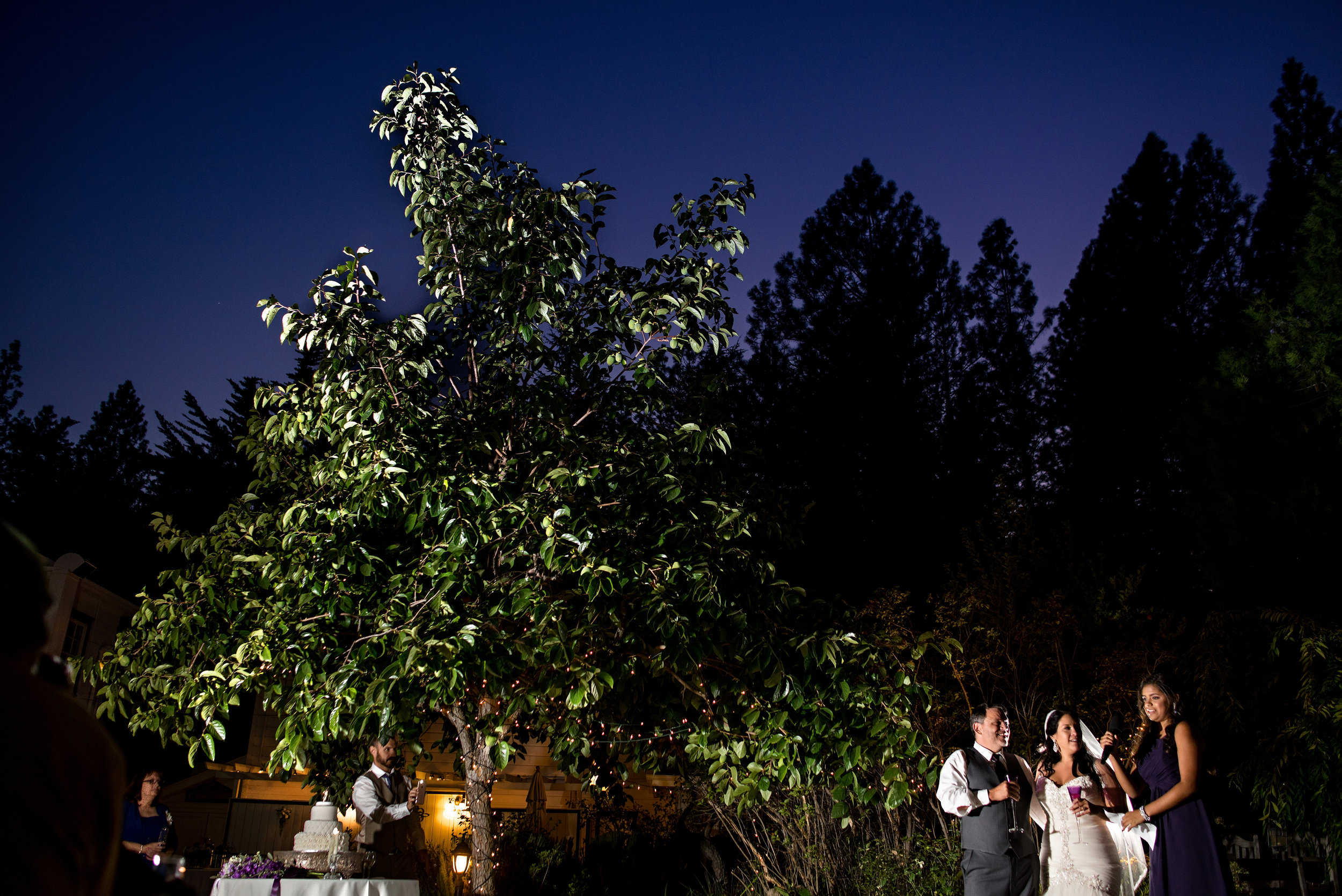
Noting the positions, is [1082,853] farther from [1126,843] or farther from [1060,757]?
[1060,757]

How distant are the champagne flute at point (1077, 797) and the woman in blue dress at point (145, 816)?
5242mm

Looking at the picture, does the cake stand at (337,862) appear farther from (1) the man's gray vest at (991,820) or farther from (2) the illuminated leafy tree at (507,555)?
(1) the man's gray vest at (991,820)

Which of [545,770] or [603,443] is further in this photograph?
[545,770]

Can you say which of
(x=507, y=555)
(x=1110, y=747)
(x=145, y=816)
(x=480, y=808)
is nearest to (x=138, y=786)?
(x=145, y=816)

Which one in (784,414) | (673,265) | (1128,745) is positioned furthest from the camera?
(784,414)

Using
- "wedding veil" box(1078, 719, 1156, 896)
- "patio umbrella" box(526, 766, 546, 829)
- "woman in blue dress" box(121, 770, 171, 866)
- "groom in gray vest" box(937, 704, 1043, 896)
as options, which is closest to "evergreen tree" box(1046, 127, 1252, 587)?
"patio umbrella" box(526, 766, 546, 829)

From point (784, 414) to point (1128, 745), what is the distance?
10061 mm

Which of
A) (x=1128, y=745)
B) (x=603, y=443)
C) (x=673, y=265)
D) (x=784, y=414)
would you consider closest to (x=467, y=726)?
(x=603, y=443)

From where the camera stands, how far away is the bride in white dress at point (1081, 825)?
4449 mm

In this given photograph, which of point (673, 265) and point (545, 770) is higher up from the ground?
point (673, 265)

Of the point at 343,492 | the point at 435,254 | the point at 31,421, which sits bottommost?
the point at 343,492

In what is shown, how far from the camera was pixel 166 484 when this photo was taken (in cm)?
1650

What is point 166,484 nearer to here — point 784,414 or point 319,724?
point 784,414

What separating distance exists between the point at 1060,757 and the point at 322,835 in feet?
13.3
